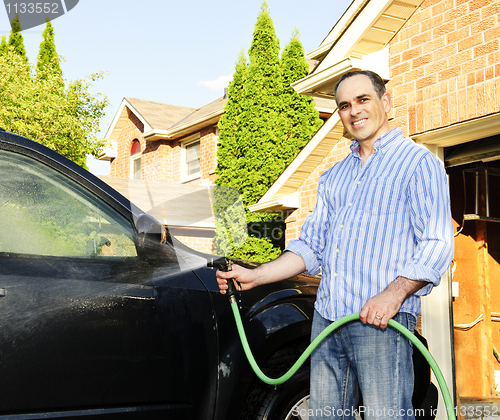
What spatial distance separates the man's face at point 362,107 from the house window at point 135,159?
732 inches

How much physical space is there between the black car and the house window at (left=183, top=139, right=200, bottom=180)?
1458cm

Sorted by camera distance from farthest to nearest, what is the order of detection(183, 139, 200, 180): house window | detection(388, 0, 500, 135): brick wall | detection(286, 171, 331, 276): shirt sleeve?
detection(183, 139, 200, 180): house window
detection(388, 0, 500, 135): brick wall
detection(286, 171, 331, 276): shirt sleeve

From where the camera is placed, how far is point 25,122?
1591 centimetres

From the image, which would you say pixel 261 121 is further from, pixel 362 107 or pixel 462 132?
pixel 362 107

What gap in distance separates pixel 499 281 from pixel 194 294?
6165 mm

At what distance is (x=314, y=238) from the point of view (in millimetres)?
2582

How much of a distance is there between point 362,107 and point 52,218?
5.04ft

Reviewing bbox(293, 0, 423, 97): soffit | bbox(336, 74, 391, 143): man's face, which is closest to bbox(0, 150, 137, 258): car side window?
bbox(336, 74, 391, 143): man's face

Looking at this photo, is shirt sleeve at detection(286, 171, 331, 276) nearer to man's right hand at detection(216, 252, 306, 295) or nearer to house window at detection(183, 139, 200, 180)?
man's right hand at detection(216, 252, 306, 295)

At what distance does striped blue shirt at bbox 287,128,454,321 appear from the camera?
81.8 inches

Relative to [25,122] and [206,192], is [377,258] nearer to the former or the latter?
[206,192]

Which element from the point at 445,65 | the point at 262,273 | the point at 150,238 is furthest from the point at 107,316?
the point at 445,65

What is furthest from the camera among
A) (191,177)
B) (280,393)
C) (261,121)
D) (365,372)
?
(191,177)

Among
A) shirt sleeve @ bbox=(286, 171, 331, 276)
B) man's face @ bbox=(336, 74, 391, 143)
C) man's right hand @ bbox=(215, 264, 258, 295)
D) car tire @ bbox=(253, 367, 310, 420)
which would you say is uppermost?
man's face @ bbox=(336, 74, 391, 143)
